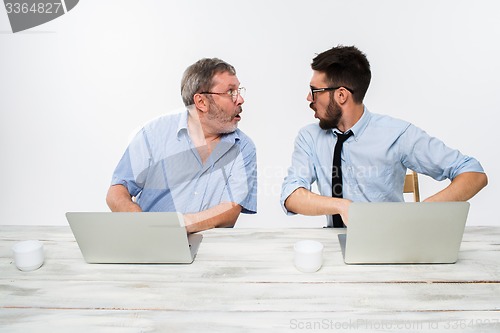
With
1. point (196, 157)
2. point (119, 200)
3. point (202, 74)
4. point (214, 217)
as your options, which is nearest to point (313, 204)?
point (214, 217)

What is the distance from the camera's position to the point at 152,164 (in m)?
1.97

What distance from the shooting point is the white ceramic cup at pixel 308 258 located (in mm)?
1095

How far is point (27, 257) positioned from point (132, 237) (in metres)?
0.30

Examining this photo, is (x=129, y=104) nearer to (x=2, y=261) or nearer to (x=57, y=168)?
(x=57, y=168)

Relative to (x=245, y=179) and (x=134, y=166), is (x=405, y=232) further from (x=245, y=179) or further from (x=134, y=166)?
(x=134, y=166)

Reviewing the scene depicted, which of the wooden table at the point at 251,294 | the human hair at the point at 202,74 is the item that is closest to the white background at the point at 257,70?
→ the human hair at the point at 202,74

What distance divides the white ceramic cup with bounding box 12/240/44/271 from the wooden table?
0.07 ft

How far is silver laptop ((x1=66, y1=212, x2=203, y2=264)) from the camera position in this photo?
1.08 metres

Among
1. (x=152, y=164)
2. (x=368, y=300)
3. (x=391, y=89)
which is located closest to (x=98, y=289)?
(x=368, y=300)

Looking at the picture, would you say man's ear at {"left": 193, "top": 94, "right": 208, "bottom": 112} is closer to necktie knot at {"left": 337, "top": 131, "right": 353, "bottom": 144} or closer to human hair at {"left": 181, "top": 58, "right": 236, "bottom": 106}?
human hair at {"left": 181, "top": 58, "right": 236, "bottom": 106}

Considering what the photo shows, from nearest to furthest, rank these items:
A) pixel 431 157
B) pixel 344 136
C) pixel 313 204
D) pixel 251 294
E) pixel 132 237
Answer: pixel 251 294 → pixel 132 237 → pixel 313 204 → pixel 431 157 → pixel 344 136

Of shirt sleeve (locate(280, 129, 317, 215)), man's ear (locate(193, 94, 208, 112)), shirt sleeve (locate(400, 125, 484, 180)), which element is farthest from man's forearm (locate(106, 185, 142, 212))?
shirt sleeve (locate(400, 125, 484, 180))

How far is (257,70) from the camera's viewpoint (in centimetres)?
186

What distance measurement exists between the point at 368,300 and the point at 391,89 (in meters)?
1.15
